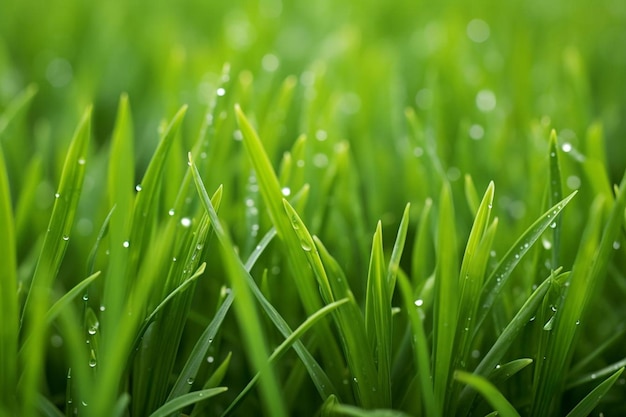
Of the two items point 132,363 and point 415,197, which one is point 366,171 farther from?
point 132,363

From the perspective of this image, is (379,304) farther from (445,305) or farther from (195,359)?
(195,359)

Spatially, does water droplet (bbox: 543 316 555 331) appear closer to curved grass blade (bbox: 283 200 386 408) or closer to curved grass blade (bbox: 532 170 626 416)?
curved grass blade (bbox: 532 170 626 416)

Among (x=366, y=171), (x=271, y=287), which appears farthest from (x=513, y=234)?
(x=271, y=287)

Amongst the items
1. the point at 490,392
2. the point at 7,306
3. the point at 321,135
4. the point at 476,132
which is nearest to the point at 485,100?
the point at 476,132


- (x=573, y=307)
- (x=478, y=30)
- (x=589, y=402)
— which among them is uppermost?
(x=478, y=30)

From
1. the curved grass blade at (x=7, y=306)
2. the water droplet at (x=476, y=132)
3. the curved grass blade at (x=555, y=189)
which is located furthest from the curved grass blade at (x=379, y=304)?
the water droplet at (x=476, y=132)

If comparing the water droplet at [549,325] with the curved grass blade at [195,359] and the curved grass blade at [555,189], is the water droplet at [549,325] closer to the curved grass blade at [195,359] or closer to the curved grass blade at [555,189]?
the curved grass blade at [555,189]
